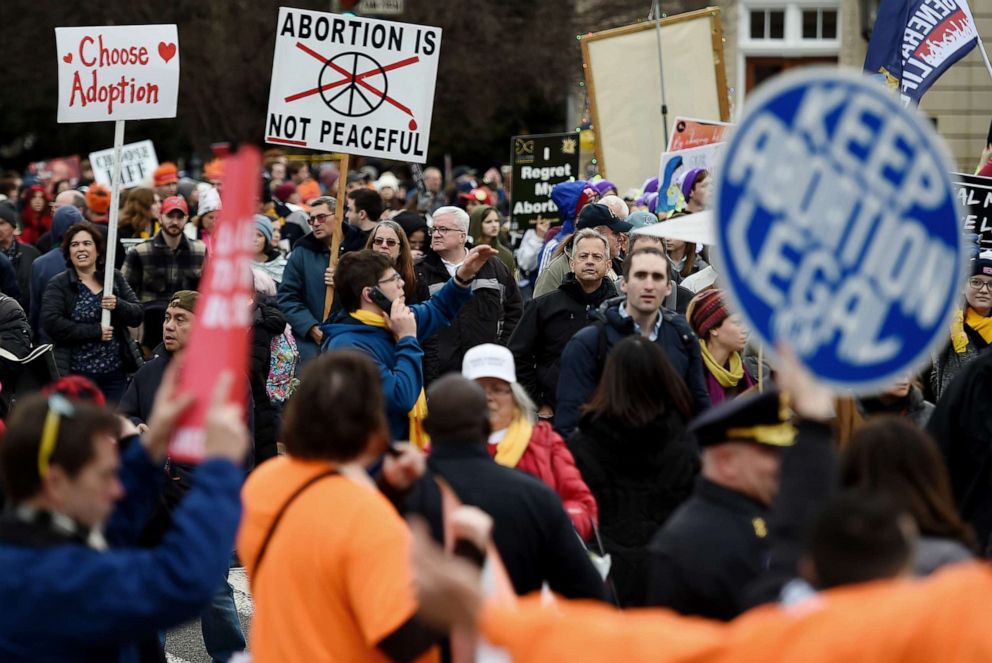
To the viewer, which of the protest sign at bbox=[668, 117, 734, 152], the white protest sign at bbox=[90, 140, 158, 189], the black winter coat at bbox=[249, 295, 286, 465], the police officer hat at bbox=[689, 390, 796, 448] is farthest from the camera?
the white protest sign at bbox=[90, 140, 158, 189]

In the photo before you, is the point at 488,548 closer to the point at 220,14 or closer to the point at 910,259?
the point at 910,259

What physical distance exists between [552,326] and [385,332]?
1.91m

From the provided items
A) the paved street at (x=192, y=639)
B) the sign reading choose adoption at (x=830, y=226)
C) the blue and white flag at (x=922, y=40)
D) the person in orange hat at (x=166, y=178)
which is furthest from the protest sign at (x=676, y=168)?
the sign reading choose adoption at (x=830, y=226)

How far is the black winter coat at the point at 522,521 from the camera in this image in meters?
4.57

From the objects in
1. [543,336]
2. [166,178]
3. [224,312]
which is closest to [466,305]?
[543,336]

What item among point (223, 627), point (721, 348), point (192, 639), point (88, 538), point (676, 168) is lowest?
point (192, 639)

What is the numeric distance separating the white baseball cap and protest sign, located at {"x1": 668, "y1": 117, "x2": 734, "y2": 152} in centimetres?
833

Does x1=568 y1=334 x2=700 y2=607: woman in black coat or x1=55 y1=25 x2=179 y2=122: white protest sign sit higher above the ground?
x1=55 y1=25 x2=179 y2=122: white protest sign

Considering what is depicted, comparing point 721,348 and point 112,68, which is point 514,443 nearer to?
point 721,348

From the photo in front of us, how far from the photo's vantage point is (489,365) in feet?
19.4

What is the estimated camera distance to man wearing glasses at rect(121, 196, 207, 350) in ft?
37.8

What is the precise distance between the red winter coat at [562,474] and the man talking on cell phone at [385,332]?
71cm

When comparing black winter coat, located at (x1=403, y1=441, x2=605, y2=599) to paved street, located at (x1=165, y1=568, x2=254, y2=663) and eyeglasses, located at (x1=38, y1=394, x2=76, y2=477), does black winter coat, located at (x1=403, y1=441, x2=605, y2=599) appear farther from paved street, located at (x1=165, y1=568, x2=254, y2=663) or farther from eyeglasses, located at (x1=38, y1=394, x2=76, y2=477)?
paved street, located at (x1=165, y1=568, x2=254, y2=663)

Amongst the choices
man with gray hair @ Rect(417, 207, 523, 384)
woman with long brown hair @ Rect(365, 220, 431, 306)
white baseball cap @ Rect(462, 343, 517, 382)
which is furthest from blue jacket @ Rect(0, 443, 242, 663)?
man with gray hair @ Rect(417, 207, 523, 384)
